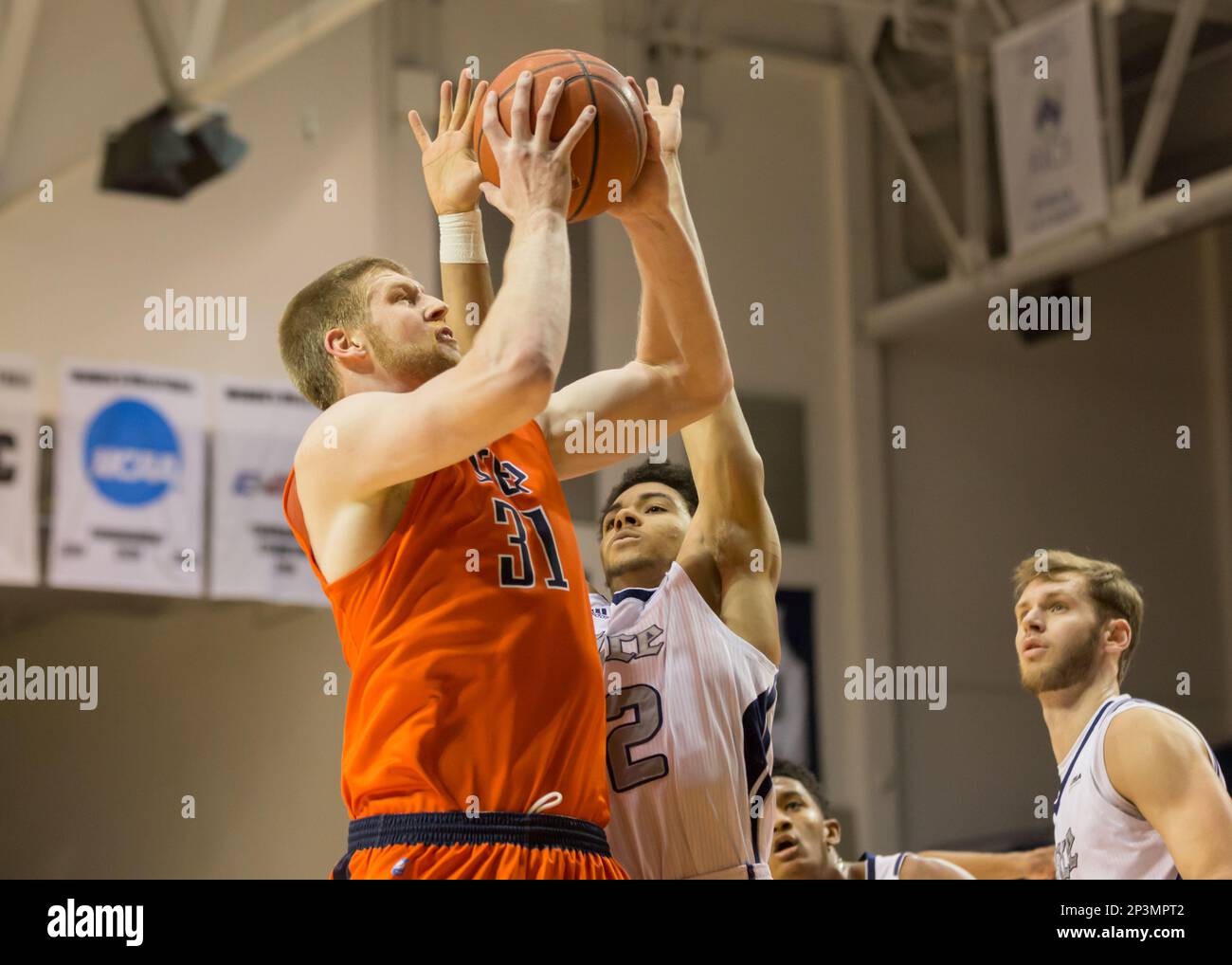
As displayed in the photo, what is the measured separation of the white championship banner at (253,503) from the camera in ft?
25.7

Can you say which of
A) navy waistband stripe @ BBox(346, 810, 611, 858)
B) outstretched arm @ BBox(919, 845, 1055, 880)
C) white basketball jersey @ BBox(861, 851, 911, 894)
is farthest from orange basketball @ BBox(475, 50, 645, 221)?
outstretched arm @ BBox(919, 845, 1055, 880)

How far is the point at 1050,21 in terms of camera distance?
28.5 feet

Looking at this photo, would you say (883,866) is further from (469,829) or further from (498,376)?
(498,376)

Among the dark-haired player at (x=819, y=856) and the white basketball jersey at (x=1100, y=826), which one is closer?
the white basketball jersey at (x=1100, y=826)

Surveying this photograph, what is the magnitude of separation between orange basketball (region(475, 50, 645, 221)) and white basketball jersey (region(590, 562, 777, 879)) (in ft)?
2.61

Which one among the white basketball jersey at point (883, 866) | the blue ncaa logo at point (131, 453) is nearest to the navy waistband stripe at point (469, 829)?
the white basketball jersey at point (883, 866)

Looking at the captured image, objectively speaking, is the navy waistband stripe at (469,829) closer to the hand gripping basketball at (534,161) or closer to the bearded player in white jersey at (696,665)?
the bearded player in white jersey at (696,665)

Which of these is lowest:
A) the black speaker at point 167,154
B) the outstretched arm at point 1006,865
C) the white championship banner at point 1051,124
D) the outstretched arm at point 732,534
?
the outstretched arm at point 1006,865

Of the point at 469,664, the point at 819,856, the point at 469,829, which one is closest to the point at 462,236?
the point at 469,664

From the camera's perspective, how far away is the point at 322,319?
2717 mm

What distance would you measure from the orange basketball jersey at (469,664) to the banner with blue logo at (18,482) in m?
5.32

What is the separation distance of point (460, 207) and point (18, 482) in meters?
5.16

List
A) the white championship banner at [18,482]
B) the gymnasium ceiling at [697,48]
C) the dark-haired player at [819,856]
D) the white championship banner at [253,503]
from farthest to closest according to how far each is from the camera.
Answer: the gymnasium ceiling at [697,48] → the white championship banner at [253,503] → the white championship banner at [18,482] → the dark-haired player at [819,856]

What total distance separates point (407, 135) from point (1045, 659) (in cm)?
658
